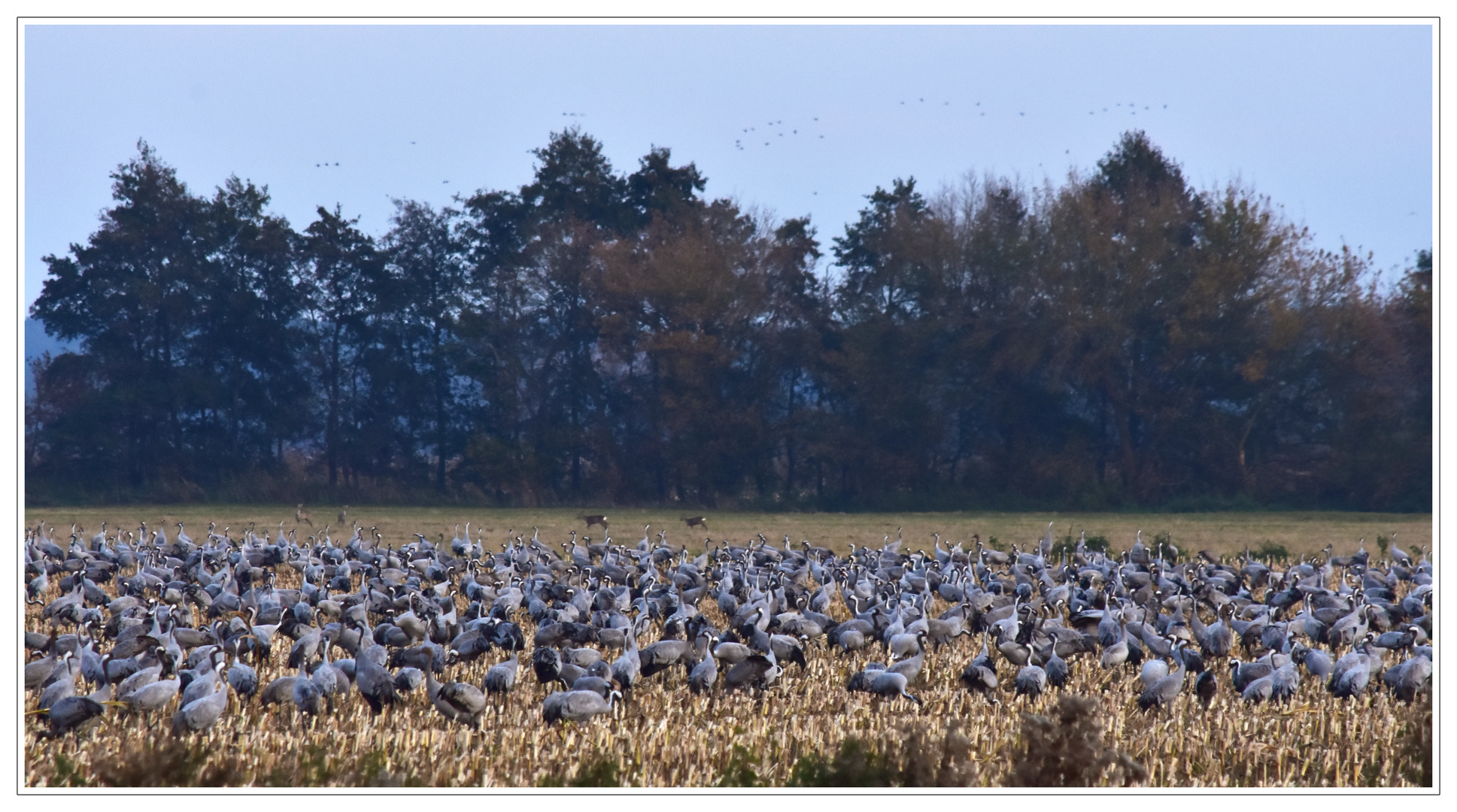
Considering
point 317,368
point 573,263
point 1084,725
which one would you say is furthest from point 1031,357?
point 1084,725

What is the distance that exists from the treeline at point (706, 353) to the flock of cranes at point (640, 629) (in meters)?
20.9

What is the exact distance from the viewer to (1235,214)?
36438 millimetres

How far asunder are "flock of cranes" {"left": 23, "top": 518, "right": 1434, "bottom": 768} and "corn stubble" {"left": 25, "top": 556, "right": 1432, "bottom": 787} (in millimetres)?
169

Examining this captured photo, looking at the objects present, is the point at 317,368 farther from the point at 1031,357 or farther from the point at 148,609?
the point at 148,609

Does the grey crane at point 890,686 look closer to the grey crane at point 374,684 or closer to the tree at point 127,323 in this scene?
the grey crane at point 374,684

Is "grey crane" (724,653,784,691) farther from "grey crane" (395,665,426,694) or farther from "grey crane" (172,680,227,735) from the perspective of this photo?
"grey crane" (172,680,227,735)

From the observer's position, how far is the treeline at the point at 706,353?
36562 mm

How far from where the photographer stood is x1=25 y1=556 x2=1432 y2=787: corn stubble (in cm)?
624

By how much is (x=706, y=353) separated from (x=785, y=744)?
31264 mm

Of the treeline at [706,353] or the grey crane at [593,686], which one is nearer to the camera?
the grey crane at [593,686]

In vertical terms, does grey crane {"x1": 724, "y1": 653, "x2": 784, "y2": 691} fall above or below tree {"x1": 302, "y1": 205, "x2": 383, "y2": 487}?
below

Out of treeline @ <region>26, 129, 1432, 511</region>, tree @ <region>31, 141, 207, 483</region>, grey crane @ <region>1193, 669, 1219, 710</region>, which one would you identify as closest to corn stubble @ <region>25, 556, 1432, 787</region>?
grey crane @ <region>1193, 669, 1219, 710</region>

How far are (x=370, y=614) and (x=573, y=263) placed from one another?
93.0 feet

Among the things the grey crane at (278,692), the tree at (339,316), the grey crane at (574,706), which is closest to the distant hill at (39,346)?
the tree at (339,316)
